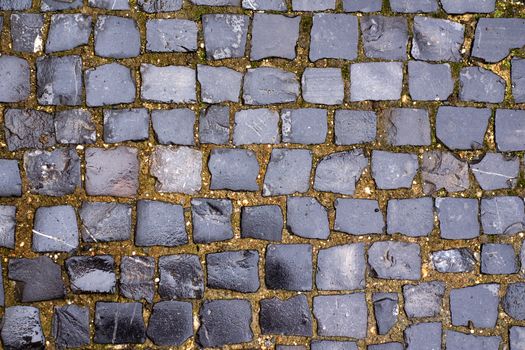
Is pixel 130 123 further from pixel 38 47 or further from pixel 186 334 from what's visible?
pixel 186 334

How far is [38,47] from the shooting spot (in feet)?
12.4

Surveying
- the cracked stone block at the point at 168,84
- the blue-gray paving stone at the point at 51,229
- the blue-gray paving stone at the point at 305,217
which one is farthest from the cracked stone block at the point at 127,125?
the blue-gray paving stone at the point at 305,217

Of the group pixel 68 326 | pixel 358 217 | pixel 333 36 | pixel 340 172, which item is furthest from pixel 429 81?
pixel 68 326

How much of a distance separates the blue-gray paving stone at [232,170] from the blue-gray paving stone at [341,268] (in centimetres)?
65

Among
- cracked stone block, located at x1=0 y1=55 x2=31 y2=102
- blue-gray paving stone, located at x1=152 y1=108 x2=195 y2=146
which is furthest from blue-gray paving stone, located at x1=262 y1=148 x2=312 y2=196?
cracked stone block, located at x1=0 y1=55 x2=31 y2=102

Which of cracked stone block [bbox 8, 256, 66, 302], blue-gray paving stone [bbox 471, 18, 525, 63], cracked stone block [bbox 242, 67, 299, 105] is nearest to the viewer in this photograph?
cracked stone block [bbox 8, 256, 66, 302]

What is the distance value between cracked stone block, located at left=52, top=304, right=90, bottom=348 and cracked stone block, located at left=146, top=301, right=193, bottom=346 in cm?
43

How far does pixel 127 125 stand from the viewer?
3787 millimetres

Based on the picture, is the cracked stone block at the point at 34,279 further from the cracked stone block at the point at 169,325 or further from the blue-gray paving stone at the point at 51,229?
the cracked stone block at the point at 169,325

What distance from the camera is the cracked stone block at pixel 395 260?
152 inches

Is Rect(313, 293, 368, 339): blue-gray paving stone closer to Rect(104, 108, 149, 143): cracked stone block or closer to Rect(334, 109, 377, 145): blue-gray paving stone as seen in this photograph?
Rect(334, 109, 377, 145): blue-gray paving stone

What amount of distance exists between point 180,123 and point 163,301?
1138mm

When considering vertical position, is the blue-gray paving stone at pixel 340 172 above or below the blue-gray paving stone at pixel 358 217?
above

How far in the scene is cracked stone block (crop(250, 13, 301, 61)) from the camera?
3.84 m
